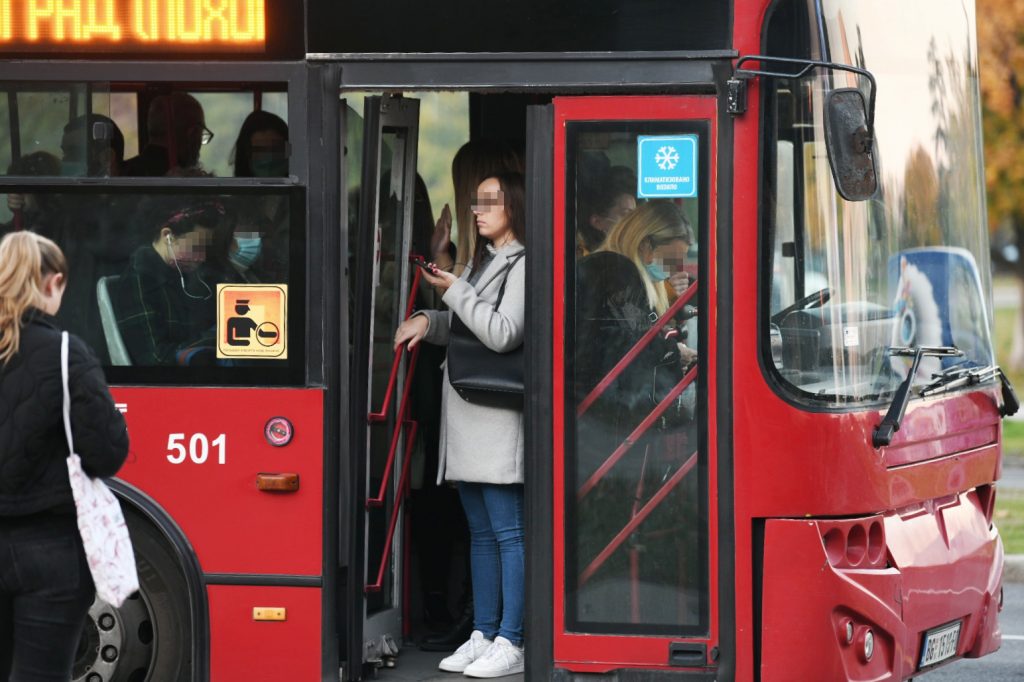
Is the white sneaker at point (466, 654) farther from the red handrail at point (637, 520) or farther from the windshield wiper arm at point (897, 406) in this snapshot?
the windshield wiper arm at point (897, 406)

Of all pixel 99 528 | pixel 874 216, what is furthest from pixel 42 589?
pixel 874 216

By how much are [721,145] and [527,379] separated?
39.3 inches

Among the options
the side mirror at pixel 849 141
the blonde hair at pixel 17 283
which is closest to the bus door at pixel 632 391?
the side mirror at pixel 849 141

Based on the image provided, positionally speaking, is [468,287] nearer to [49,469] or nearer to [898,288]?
[898,288]

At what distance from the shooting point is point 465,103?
7.07 metres

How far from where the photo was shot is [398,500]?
6.12m

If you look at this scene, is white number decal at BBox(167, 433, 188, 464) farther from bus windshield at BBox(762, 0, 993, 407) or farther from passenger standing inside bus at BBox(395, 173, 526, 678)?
bus windshield at BBox(762, 0, 993, 407)

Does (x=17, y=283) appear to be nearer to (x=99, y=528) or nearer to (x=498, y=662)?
(x=99, y=528)

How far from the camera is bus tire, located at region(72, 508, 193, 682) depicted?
5586mm

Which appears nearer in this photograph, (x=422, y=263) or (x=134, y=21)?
(x=134, y=21)

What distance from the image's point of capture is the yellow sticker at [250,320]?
5.46 metres

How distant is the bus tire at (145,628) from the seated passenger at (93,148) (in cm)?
119

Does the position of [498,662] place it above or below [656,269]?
below

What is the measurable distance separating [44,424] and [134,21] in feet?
→ 6.01
